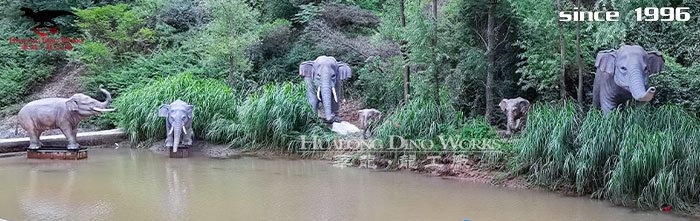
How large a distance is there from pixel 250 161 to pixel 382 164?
2.47 meters

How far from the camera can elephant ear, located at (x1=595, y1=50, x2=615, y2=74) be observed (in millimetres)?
8586

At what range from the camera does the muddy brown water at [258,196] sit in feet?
23.1

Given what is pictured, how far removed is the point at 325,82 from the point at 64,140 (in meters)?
5.29

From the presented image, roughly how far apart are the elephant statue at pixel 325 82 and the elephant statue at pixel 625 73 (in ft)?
16.3

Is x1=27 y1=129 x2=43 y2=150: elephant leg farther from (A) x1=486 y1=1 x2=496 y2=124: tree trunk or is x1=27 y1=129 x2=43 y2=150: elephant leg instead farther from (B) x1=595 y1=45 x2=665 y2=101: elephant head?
(B) x1=595 y1=45 x2=665 y2=101: elephant head

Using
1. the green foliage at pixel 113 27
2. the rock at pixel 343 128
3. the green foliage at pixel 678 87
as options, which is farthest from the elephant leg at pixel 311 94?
the green foliage at pixel 113 27

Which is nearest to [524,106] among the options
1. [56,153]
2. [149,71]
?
[56,153]

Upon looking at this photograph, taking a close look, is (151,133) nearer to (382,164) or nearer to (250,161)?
(250,161)

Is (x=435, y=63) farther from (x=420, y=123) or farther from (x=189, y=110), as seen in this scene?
(x=189, y=110)

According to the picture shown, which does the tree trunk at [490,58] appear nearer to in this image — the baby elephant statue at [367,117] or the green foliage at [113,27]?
the baby elephant statue at [367,117]

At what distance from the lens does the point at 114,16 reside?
17.9 m

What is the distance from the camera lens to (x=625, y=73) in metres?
8.38

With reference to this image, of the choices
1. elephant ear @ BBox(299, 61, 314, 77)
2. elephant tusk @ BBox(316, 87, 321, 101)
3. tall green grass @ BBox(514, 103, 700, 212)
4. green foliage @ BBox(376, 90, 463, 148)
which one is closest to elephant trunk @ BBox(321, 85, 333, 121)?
elephant tusk @ BBox(316, 87, 321, 101)

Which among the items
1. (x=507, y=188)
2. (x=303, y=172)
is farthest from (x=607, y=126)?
(x=303, y=172)
